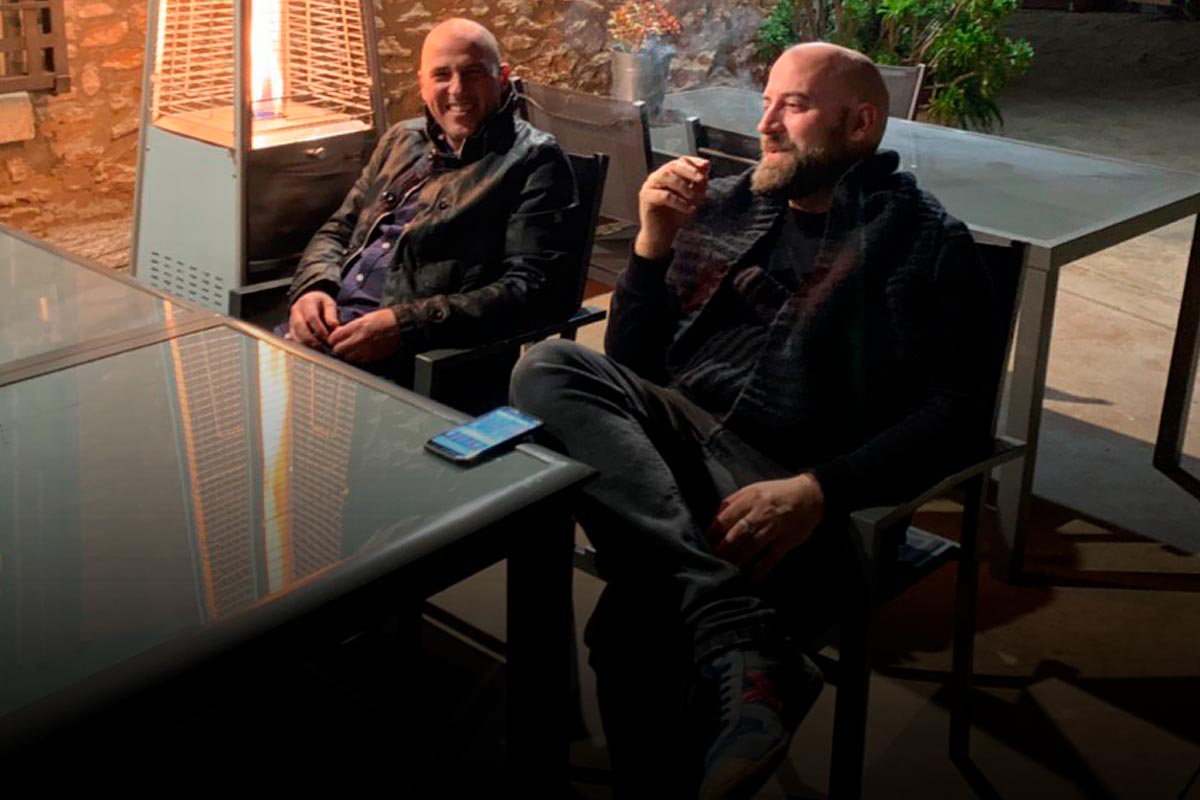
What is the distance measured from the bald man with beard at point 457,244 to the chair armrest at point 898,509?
99 centimetres

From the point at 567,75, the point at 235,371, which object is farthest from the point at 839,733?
the point at 567,75

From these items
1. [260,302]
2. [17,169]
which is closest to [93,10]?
[17,169]

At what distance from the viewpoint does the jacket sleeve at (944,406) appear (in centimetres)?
212

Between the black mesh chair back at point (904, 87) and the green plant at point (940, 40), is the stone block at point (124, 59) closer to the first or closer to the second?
the black mesh chair back at point (904, 87)

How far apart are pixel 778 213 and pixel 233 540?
1190mm

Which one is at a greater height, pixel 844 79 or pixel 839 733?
pixel 844 79

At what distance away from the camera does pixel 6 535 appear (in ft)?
5.13

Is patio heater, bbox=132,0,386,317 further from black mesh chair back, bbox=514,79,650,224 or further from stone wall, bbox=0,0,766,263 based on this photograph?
stone wall, bbox=0,0,766,263

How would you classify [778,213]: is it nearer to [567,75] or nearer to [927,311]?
[927,311]

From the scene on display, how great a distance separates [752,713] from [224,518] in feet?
2.38

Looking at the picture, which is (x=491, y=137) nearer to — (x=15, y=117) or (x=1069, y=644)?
(x=1069, y=644)

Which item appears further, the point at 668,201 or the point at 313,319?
the point at 313,319

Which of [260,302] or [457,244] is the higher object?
[457,244]

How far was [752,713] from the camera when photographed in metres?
1.86
